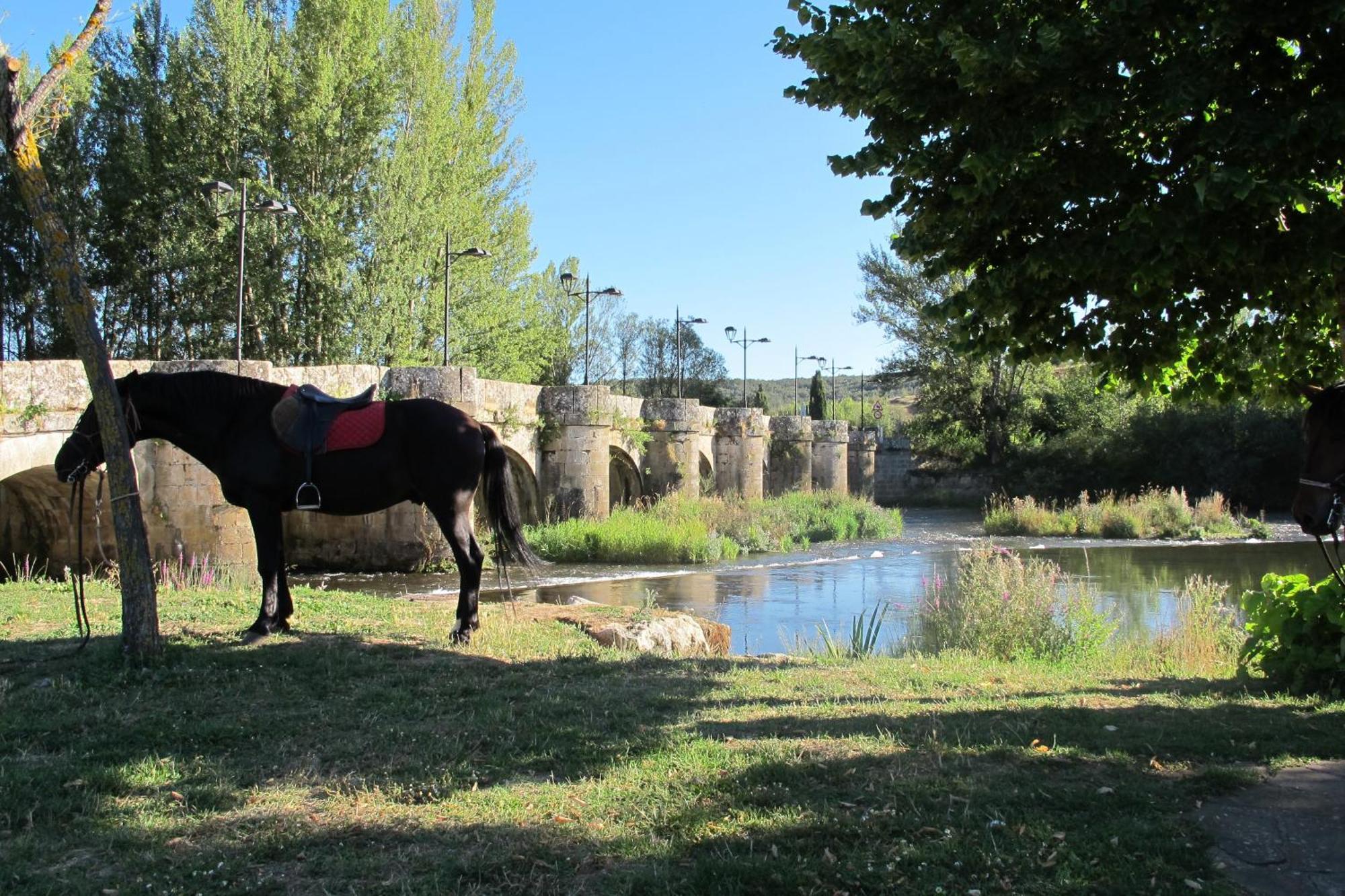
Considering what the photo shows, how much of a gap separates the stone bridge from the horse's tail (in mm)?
2563

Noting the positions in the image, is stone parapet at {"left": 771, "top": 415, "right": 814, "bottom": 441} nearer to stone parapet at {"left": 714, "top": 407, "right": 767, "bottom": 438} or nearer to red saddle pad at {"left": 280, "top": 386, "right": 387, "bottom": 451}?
stone parapet at {"left": 714, "top": 407, "right": 767, "bottom": 438}

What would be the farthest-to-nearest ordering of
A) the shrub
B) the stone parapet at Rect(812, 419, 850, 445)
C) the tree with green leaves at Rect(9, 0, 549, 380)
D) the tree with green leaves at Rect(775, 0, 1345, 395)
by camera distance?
the stone parapet at Rect(812, 419, 850, 445) → the tree with green leaves at Rect(9, 0, 549, 380) → the shrub → the tree with green leaves at Rect(775, 0, 1345, 395)

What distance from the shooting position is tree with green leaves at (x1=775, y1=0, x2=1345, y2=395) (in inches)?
176

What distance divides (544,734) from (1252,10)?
14.5 ft

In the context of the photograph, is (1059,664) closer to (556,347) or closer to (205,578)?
(205,578)

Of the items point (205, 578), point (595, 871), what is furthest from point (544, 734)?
point (205, 578)

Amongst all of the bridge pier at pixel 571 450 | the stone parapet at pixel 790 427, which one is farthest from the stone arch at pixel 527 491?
the stone parapet at pixel 790 427

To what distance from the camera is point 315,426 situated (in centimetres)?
711

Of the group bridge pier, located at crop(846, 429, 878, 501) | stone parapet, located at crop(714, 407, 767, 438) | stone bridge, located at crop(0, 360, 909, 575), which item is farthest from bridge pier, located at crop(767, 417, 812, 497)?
bridge pier, located at crop(846, 429, 878, 501)

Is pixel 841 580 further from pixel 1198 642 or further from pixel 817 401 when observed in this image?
pixel 817 401

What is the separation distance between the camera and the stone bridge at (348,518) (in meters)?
12.1

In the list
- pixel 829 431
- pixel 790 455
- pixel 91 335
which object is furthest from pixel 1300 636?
pixel 829 431

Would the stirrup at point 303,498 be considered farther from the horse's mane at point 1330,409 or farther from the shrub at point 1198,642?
the shrub at point 1198,642

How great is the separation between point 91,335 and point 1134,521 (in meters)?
27.8
